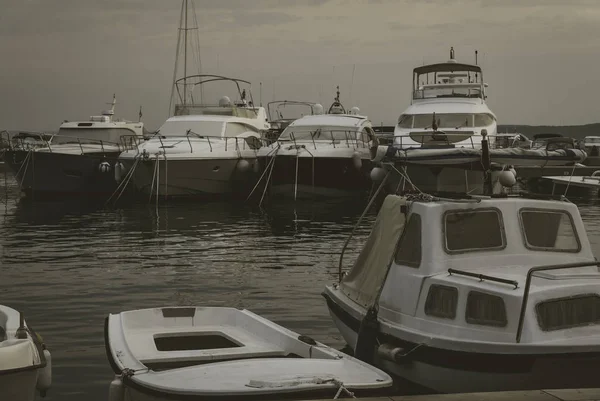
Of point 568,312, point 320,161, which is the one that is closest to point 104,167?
point 320,161

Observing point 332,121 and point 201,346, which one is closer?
point 201,346

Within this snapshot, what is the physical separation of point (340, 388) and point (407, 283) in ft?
8.54

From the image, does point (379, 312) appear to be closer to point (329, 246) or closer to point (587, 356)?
point (587, 356)

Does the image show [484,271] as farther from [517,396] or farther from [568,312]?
[517,396]

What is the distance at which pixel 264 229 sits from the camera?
84.6ft

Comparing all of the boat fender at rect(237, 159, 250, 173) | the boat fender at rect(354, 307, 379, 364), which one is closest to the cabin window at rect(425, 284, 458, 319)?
the boat fender at rect(354, 307, 379, 364)

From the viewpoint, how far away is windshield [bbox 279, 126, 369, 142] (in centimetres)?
3484

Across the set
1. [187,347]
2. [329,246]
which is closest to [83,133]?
[329,246]

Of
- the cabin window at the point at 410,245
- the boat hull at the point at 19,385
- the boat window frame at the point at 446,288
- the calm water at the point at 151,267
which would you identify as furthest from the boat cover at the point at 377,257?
the boat hull at the point at 19,385

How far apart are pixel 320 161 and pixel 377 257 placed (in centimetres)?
2235

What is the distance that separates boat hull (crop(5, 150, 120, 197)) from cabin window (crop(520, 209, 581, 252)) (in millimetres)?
27433

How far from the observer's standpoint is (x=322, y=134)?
115 feet

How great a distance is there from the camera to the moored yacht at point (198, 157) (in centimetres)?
3262

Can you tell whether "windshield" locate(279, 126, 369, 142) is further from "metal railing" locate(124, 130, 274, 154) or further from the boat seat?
the boat seat
